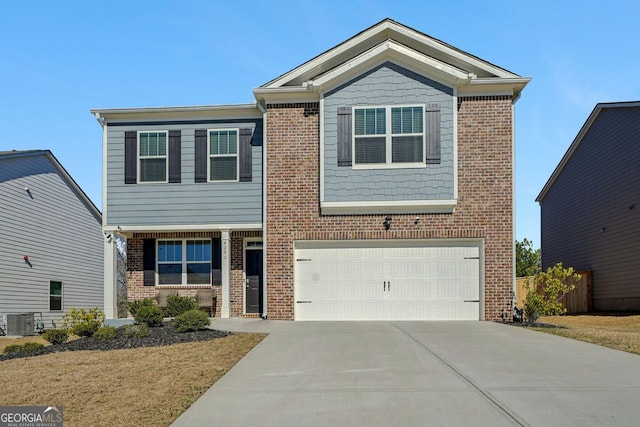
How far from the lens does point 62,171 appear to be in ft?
81.5

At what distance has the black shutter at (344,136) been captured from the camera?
15750 millimetres

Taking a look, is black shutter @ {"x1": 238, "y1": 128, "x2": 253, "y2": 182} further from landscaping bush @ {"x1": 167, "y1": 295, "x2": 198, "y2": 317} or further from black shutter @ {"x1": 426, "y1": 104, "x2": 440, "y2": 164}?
black shutter @ {"x1": 426, "y1": 104, "x2": 440, "y2": 164}

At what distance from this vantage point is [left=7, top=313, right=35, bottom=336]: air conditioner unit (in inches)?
795

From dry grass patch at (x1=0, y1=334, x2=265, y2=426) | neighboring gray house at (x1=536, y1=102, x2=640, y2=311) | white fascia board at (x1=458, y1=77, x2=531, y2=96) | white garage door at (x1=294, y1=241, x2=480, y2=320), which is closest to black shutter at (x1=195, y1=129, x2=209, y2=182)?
white garage door at (x1=294, y1=241, x2=480, y2=320)

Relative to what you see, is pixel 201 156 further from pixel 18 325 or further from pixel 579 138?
pixel 579 138

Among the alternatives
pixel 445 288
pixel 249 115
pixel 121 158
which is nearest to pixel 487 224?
pixel 445 288

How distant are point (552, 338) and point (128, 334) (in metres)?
8.50

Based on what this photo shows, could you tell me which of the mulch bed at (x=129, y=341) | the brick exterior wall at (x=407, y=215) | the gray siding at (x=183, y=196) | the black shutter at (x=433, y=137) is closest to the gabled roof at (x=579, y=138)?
the brick exterior wall at (x=407, y=215)

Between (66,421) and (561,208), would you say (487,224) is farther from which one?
(561,208)

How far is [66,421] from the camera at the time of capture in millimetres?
6320

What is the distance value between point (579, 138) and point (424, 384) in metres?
22.6

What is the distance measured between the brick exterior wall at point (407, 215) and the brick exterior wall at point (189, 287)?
1.82m

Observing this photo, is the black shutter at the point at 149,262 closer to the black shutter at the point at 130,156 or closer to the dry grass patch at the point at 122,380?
the black shutter at the point at 130,156

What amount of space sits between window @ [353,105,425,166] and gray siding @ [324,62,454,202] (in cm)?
24
